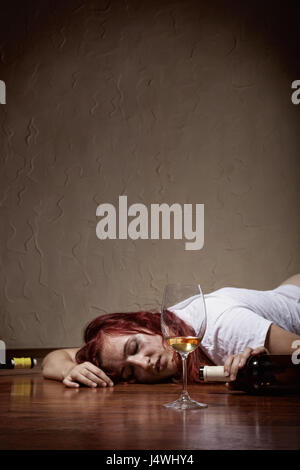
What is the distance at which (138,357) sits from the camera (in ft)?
5.30

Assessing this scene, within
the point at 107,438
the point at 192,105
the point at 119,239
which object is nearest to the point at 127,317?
the point at 107,438

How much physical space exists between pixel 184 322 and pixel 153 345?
469mm

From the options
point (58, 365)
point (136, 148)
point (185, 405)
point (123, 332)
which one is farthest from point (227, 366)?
A: point (136, 148)

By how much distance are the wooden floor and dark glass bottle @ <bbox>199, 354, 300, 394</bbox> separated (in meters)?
0.03

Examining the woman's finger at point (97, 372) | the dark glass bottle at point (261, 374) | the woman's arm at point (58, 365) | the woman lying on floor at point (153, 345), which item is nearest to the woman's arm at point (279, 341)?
the woman lying on floor at point (153, 345)

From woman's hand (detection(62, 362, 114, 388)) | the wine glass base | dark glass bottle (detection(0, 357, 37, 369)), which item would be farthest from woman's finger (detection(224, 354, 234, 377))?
dark glass bottle (detection(0, 357, 37, 369))

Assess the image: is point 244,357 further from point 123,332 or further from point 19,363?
point 19,363

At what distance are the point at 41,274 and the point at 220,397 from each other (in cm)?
215

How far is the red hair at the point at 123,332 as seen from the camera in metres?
1.68

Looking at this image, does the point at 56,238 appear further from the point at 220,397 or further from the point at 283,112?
the point at 220,397

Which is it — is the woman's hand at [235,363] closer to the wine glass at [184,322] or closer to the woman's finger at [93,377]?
the wine glass at [184,322]

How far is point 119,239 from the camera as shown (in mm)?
3336
